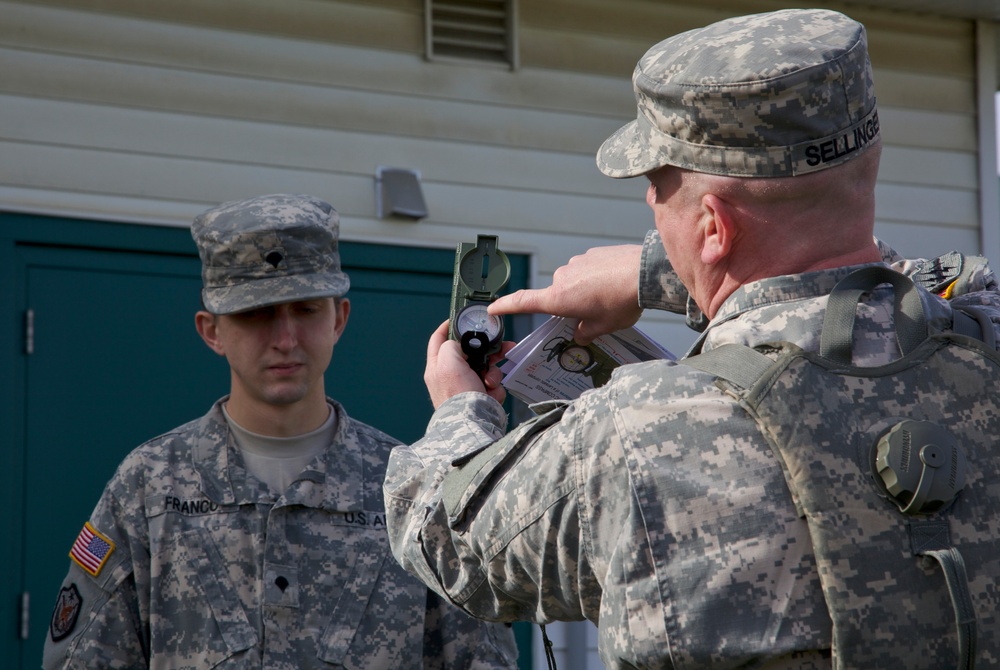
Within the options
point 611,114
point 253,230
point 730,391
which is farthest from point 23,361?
point 730,391

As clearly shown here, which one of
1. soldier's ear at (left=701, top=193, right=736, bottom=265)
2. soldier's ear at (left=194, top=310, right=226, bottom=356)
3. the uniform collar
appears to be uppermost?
soldier's ear at (left=701, top=193, right=736, bottom=265)

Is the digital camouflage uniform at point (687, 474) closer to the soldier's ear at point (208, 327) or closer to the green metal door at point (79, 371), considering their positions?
the soldier's ear at point (208, 327)

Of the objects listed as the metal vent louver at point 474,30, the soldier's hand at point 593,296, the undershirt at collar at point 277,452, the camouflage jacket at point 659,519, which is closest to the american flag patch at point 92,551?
the undershirt at collar at point 277,452

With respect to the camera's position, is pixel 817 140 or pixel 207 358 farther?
pixel 207 358

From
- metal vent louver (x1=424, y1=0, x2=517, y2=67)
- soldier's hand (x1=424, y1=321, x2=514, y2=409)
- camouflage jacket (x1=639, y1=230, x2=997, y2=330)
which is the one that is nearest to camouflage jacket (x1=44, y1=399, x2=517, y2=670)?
soldier's hand (x1=424, y1=321, x2=514, y2=409)

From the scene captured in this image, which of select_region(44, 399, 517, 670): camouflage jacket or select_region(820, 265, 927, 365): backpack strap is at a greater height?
select_region(820, 265, 927, 365): backpack strap

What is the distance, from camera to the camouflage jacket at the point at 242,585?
3.17 metres

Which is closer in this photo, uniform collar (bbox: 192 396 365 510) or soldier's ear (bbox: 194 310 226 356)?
uniform collar (bbox: 192 396 365 510)

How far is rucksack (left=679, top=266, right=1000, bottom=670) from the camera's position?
1.52 m

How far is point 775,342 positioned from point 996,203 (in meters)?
5.06

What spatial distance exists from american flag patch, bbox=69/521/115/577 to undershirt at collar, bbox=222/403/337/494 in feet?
1.43

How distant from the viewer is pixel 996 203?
619 cm

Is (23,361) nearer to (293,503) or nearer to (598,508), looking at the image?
(293,503)

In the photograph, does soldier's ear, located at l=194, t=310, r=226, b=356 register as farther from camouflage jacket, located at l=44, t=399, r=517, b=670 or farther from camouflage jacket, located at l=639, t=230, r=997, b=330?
camouflage jacket, located at l=639, t=230, r=997, b=330
